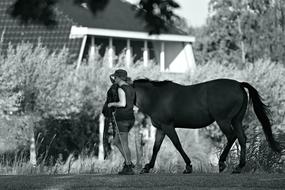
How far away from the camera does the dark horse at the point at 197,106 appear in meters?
14.3

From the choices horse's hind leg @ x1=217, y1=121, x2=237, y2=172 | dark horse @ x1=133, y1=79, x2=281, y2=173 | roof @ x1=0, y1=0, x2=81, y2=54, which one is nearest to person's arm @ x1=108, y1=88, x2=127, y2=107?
dark horse @ x1=133, y1=79, x2=281, y2=173

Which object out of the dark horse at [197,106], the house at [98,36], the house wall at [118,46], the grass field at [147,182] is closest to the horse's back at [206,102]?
the dark horse at [197,106]

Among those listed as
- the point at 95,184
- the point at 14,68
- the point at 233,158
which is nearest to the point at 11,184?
the point at 95,184

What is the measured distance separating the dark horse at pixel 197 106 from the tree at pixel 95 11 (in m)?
6.10

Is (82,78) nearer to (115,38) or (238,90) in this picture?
(115,38)

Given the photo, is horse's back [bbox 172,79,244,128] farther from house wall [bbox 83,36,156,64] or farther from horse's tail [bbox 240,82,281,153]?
house wall [bbox 83,36,156,64]

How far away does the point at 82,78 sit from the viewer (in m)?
33.0

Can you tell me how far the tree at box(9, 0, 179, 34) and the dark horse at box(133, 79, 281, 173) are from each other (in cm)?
610

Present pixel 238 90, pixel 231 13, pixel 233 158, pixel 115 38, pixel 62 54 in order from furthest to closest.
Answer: pixel 231 13 < pixel 115 38 < pixel 62 54 < pixel 233 158 < pixel 238 90

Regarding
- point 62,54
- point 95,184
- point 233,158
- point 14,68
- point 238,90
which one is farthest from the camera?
point 62,54

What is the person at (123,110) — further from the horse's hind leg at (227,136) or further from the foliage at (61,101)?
the foliage at (61,101)

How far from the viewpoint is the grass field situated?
1145 cm

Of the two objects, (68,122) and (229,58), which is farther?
(229,58)

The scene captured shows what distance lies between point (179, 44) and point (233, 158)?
3109cm
